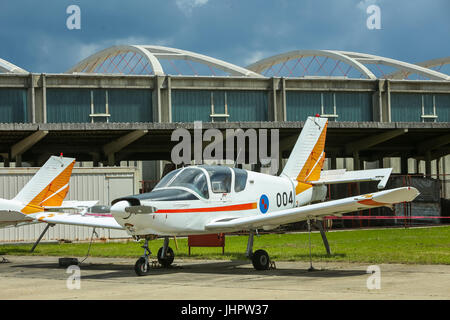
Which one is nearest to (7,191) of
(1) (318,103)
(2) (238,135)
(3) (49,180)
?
(3) (49,180)

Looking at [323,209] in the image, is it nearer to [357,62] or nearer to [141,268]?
[141,268]

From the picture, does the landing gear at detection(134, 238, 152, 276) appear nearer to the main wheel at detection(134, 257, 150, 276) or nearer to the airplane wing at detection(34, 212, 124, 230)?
the main wheel at detection(134, 257, 150, 276)

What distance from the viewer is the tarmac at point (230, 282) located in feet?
30.0

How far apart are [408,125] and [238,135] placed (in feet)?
30.1

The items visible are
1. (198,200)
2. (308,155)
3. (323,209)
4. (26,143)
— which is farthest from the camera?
(26,143)

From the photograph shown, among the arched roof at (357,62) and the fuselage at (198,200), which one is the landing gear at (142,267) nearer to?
the fuselage at (198,200)

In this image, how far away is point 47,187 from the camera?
18672 millimetres

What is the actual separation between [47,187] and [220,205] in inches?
294

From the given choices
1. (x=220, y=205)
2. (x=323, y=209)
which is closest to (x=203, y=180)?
(x=220, y=205)

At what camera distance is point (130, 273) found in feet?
43.1

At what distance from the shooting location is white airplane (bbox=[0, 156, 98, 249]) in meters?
17.8

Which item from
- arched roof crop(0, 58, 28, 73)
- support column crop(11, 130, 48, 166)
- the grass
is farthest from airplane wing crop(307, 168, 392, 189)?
arched roof crop(0, 58, 28, 73)

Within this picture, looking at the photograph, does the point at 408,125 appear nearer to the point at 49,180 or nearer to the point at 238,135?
the point at 238,135
